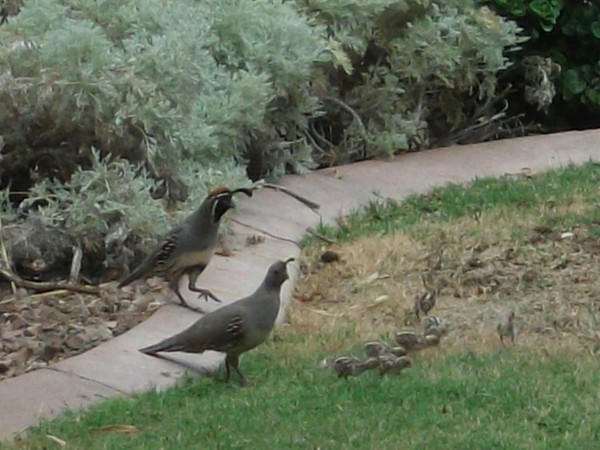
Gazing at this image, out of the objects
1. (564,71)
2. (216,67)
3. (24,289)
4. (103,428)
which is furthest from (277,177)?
(103,428)

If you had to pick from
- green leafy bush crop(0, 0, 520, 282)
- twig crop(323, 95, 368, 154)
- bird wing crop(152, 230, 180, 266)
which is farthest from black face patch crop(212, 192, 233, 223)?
twig crop(323, 95, 368, 154)

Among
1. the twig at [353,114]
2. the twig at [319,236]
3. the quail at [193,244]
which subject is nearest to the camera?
the quail at [193,244]

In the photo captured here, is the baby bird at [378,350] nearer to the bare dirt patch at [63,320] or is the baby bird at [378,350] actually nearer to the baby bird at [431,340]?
the baby bird at [431,340]

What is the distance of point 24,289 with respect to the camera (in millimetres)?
7875

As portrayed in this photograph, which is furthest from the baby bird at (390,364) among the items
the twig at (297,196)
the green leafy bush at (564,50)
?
the green leafy bush at (564,50)

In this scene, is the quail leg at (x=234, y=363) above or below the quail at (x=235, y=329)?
below

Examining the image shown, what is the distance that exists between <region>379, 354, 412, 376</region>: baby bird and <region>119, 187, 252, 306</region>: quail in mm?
1349

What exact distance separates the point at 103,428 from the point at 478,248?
3.34m

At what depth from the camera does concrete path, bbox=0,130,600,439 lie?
20.8 feet

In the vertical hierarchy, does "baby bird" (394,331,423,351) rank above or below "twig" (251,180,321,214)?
above

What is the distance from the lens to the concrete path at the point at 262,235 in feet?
20.8

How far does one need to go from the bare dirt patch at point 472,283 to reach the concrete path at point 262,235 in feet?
0.89

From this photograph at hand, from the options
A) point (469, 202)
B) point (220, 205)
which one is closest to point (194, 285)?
point (220, 205)

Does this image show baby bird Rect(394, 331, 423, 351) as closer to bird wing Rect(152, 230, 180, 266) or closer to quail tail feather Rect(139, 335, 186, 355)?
quail tail feather Rect(139, 335, 186, 355)
